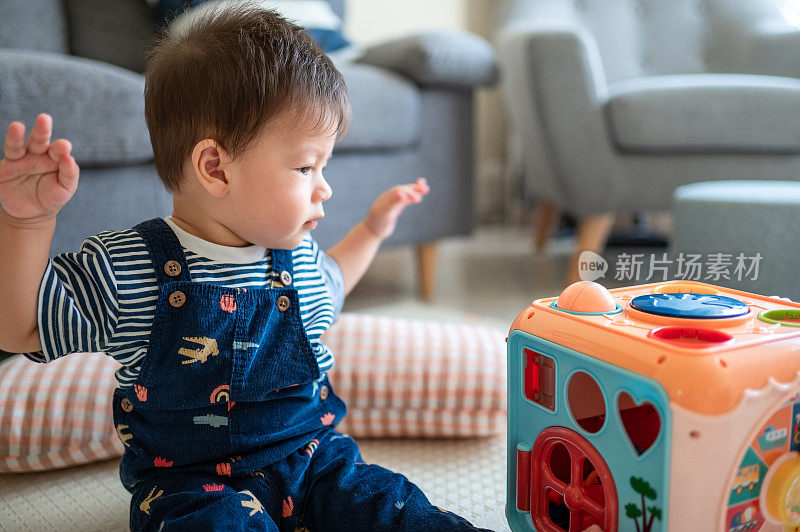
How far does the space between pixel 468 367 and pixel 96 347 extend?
465mm

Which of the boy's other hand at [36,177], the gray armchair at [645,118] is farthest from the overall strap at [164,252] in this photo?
the gray armchair at [645,118]

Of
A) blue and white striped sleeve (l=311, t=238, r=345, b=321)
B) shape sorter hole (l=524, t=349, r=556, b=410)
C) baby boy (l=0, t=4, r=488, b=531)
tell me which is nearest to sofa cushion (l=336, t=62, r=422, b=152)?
blue and white striped sleeve (l=311, t=238, r=345, b=321)

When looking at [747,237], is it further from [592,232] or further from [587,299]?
[592,232]

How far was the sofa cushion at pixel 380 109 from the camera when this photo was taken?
1.33 metres

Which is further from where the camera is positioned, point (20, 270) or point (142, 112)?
point (142, 112)

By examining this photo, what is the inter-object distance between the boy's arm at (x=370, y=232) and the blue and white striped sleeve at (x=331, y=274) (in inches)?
0.7

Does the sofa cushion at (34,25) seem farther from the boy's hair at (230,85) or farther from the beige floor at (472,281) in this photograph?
the boy's hair at (230,85)

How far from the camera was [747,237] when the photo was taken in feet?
3.23

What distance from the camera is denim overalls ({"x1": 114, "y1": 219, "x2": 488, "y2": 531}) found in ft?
1.98

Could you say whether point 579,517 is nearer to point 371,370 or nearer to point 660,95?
point 371,370

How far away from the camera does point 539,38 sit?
1.53m

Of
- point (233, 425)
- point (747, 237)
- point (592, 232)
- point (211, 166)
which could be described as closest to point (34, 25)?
point (211, 166)

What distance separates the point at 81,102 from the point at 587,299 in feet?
2.46

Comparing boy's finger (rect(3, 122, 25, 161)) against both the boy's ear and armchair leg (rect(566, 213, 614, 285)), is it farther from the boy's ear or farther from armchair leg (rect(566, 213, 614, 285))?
armchair leg (rect(566, 213, 614, 285))
